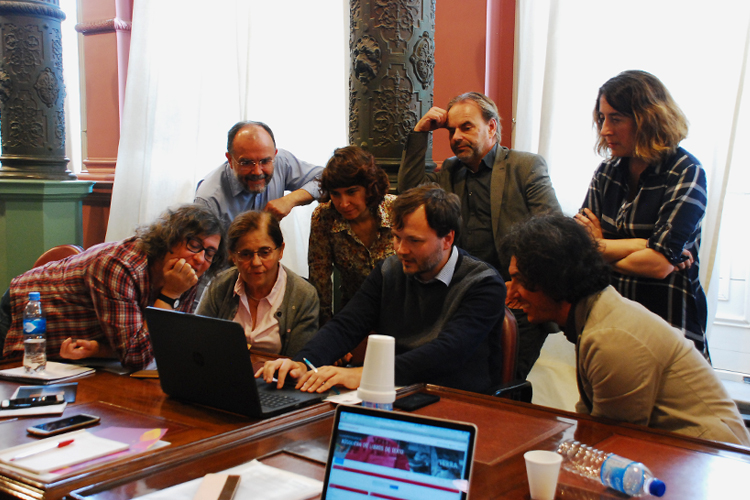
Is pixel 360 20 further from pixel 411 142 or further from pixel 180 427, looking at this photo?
pixel 180 427

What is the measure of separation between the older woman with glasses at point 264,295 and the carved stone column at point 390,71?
76cm

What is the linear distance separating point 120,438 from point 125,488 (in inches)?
11.2

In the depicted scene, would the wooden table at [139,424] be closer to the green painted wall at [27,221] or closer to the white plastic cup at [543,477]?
the white plastic cup at [543,477]

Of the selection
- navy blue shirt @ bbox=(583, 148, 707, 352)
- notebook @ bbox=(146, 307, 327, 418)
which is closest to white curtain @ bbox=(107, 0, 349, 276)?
navy blue shirt @ bbox=(583, 148, 707, 352)

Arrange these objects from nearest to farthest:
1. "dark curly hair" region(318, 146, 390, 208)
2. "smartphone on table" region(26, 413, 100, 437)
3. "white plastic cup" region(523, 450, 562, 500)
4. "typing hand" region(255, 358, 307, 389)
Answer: "white plastic cup" region(523, 450, 562, 500) → "smartphone on table" region(26, 413, 100, 437) → "typing hand" region(255, 358, 307, 389) → "dark curly hair" region(318, 146, 390, 208)

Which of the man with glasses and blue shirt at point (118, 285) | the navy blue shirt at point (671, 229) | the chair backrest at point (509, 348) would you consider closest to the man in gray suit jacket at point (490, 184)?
the chair backrest at point (509, 348)

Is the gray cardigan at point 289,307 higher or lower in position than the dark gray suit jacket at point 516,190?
lower

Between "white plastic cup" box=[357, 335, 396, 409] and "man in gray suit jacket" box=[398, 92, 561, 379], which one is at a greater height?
"man in gray suit jacket" box=[398, 92, 561, 379]

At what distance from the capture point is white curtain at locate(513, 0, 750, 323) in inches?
103

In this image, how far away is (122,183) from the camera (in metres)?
4.50

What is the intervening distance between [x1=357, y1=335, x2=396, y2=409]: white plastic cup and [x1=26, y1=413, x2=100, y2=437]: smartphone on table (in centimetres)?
68

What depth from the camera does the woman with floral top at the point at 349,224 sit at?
2.43 m

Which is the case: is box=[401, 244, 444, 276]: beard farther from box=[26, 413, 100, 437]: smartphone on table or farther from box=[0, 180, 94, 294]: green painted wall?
box=[0, 180, 94, 294]: green painted wall

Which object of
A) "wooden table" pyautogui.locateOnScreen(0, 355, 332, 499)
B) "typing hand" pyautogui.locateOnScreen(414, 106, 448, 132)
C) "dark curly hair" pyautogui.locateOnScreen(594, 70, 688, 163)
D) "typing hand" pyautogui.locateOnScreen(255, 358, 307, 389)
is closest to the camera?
"wooden table" pyautogui.locateOnScreen(0, 355, 332, 499)
